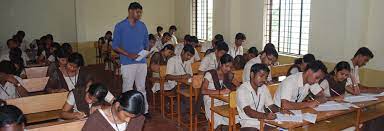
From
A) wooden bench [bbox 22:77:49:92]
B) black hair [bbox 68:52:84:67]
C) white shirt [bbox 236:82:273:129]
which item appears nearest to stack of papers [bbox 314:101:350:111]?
white shirt [bbox 236:82:273:129]

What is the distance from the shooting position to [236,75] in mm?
5164

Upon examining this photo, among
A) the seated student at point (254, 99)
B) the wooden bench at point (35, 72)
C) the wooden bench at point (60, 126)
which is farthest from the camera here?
the wooden bench at point (35, 72)

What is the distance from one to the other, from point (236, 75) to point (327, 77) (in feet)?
4.29

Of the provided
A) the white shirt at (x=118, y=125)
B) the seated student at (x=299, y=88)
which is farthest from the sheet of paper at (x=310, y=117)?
the white shirt at (x=118, y=125)

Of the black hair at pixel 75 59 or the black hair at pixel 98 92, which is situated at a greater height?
the black hair at pixel 75 59

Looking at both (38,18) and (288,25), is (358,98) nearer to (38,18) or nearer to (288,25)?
(288,25)

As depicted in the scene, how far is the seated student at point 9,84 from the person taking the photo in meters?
3.89

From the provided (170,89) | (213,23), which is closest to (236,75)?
(170,89)

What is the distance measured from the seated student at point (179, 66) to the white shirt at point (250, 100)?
1822 millimetres

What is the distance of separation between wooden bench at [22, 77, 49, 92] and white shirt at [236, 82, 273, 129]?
2350mm

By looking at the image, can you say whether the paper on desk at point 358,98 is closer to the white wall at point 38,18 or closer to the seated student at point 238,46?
the seated student at point 238,46

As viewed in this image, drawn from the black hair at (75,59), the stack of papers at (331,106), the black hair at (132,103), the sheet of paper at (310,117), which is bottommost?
the sheet of paper at (310,117)

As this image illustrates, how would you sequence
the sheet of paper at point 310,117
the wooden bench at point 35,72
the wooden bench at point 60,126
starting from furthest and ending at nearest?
the wooden bench at point 35,72
the sheet of paper at point 310,117
the wooden bench at point 60,126

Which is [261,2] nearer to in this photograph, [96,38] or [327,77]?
[327,77]
